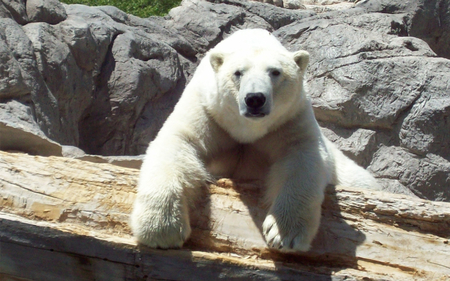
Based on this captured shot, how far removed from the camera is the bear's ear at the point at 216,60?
329 centimetres

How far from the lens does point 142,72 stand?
25.3 feet

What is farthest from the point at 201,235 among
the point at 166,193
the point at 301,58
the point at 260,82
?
the point at 301,58

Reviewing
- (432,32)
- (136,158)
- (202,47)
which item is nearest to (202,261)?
(136,158)

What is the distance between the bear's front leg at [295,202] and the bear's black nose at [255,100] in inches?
18.8

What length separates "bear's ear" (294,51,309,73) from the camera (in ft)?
10.9

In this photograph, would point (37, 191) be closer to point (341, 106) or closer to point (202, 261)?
point (202, 261)

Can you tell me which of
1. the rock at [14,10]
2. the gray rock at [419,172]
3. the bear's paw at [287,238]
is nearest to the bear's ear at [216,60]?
the bear's paw at [287,238]

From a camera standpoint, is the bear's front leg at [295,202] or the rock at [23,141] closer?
the bear's front leg at [295,202]

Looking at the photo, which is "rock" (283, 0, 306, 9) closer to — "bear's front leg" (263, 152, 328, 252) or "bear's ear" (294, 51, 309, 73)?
"bear's ear" (294, 51, 309, 73)

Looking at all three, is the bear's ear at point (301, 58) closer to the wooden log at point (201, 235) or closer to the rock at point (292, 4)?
the wooden log at point (201, 235)

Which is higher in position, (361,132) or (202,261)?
(361,132)

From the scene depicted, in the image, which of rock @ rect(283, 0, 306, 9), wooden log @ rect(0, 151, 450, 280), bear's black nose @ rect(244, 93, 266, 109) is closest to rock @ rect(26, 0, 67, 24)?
wooden log @ rect(0, 151, 450, 280)

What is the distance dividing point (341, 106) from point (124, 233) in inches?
191

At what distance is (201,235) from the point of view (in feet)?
9.57
